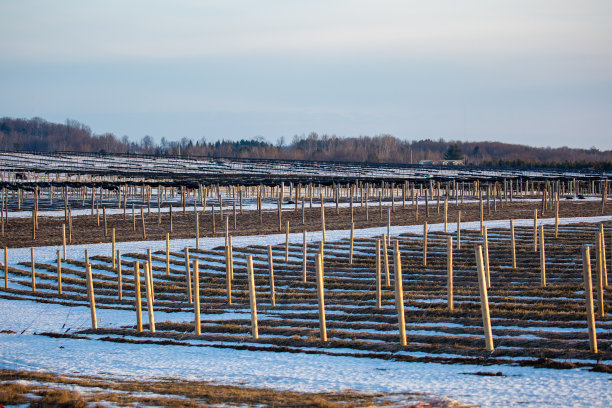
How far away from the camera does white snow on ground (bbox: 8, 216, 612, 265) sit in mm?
28438

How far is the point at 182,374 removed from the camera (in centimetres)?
1220

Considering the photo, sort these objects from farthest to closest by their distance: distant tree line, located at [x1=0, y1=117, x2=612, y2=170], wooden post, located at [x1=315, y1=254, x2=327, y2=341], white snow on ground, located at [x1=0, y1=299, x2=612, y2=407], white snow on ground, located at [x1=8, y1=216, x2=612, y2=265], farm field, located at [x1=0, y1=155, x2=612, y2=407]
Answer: distant tree line, located at [x1=0, y1=117, x2=612, y2=170], white snow on ground, located at [x1=8, y1=216, x2=612, y2=265], wooden post, located at [x1=315, y1=254, x2=327, y2=341], farm field, located at [x1=0, y1=155, x2=612, y2=407], white snow on ground, located at [x1=0, y1=299, x2=612, y2=407]

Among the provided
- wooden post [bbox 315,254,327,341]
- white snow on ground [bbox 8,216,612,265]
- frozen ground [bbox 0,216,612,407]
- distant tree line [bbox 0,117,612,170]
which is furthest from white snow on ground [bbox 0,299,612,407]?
distant tree line [bbox 0,117,612,170]

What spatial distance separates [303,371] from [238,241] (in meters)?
19.9

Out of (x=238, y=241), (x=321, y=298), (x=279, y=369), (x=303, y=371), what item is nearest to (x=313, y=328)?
(x=321, y=298)

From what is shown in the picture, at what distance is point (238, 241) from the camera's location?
31.5 metres

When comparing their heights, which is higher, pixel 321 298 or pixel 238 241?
pixel 321 298

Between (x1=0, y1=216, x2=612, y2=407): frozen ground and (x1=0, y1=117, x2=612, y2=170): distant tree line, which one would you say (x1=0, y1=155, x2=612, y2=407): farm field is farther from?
(x1=0, y1=117, x2=612, y2=170): distant tree line

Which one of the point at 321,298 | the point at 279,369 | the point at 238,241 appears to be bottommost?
the point at 279,369

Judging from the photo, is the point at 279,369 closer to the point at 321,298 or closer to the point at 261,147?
the point at 321,298

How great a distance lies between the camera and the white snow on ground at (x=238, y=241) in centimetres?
2844

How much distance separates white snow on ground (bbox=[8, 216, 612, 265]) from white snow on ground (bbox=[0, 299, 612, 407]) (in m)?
12.1

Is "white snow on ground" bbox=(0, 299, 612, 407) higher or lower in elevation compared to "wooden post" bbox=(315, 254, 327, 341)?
lower

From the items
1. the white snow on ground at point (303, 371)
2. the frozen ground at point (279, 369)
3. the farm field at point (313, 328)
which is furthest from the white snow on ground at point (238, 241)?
the white snow on ground at point (303, 371)
